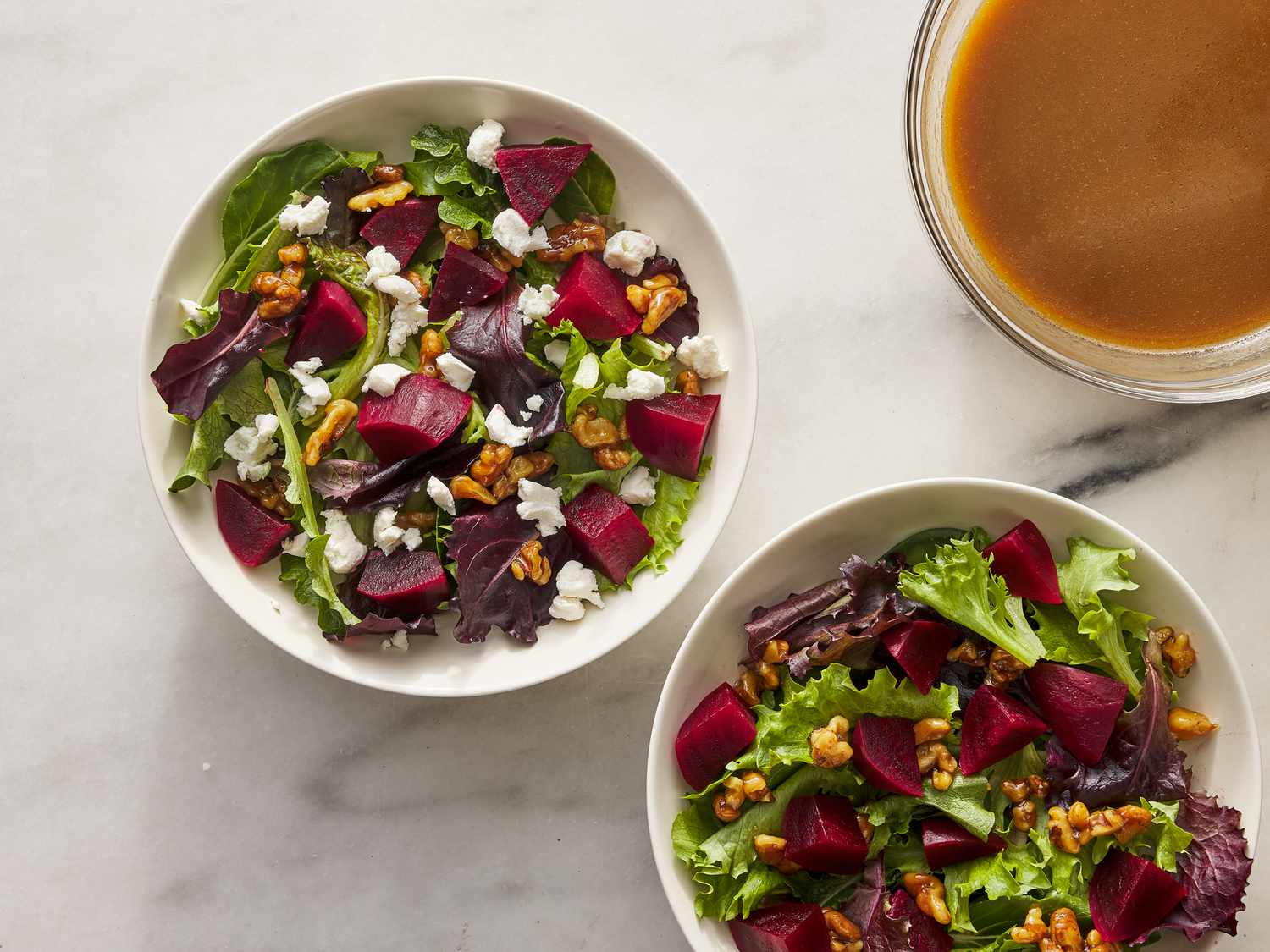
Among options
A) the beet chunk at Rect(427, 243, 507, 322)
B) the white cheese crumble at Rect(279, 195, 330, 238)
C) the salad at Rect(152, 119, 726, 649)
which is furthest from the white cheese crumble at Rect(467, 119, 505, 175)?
the white cheese crumble at Rect(279, 195, 330, 238)

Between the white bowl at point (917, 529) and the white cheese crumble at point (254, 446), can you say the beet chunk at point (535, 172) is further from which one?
the white bowl at point (917, 529)

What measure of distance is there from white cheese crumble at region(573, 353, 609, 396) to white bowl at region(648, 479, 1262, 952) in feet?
1.29

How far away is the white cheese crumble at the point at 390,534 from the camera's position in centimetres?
176

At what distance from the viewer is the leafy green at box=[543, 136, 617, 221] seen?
1.82 metres

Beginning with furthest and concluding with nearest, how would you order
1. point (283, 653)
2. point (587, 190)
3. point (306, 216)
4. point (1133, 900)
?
point (283, 653) < point (587, 190) < point (306, 216) < point (1133, 900)

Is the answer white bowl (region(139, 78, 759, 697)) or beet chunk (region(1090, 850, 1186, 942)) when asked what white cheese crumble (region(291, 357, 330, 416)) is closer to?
white bowl (region(139, 78, 759, 697))

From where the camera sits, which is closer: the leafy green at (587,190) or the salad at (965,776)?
the salad at (965,776)

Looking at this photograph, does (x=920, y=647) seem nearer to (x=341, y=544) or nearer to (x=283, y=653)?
(x=341, y=544)

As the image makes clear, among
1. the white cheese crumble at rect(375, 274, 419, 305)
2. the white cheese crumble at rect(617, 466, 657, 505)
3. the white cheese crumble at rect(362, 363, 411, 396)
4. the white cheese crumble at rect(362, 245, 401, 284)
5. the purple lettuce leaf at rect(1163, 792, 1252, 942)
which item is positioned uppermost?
the white cheese crumble at rect(362, 245, 401, 284)

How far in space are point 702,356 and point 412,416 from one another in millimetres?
492

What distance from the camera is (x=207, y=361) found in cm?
169

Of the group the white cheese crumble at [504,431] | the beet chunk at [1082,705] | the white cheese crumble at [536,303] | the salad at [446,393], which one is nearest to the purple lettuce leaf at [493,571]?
the salad at [446,393]

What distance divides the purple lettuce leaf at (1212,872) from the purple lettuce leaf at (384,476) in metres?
1.33

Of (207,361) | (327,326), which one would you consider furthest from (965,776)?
(207,361)
